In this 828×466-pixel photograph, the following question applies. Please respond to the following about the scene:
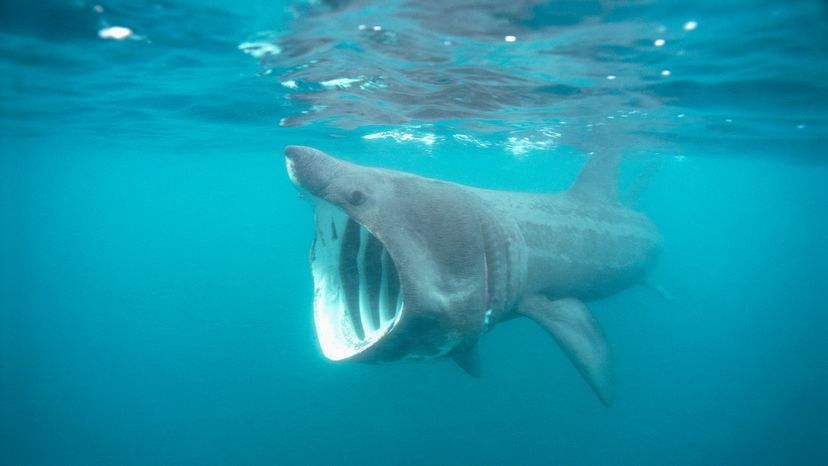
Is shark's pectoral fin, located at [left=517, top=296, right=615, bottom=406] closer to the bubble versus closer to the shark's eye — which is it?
the shark's eye

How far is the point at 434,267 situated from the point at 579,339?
2.84m

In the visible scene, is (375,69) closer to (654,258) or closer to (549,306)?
(549,306)

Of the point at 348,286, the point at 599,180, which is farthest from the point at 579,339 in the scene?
the point at 599,180

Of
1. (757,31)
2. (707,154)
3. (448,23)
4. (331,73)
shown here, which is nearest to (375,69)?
(331,73)

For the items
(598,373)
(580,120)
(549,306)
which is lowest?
(598,373)

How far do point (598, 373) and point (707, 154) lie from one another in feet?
70.4

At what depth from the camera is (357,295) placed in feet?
17.1

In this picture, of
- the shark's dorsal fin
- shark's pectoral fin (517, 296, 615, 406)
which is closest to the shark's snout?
shark's pectoral fin (517, 296, 615, 406)

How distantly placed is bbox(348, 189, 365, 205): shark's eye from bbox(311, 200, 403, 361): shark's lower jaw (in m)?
0.30

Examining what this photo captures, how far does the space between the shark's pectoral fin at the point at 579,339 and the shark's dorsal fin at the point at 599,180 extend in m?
4.41

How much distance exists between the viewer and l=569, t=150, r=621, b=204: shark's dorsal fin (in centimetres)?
1000

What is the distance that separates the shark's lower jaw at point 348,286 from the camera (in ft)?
13.7

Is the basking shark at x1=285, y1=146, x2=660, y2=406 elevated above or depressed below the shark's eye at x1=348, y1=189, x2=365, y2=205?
below

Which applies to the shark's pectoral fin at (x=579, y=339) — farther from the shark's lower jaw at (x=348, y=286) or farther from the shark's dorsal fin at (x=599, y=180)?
the shark's dorsal fin at (x=599, y=180)
